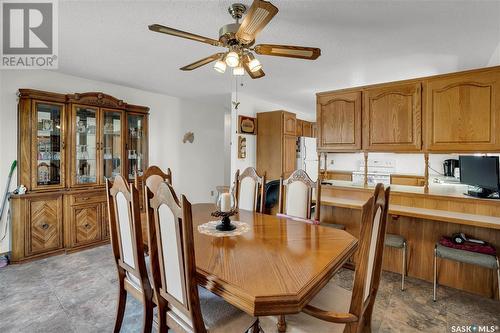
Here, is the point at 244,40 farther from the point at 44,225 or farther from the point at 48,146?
the point at 44,225

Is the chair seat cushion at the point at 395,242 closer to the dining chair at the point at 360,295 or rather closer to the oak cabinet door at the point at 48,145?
the dining chair at the point at 360,295

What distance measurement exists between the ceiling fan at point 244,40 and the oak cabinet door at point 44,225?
2.61 metres

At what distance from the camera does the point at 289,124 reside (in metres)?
4.82

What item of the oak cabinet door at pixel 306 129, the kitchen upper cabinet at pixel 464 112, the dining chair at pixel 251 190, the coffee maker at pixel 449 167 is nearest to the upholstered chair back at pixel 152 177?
the dining chair at pixel 251 190

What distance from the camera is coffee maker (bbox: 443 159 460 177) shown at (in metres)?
4.69

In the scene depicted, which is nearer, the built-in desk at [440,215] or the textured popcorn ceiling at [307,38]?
the textured popcorn ceiling at [307,38]

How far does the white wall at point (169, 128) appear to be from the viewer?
309cm

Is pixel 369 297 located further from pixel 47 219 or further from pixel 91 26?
pixel 47 219

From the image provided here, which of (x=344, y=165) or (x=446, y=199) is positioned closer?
(x=446, y=199)

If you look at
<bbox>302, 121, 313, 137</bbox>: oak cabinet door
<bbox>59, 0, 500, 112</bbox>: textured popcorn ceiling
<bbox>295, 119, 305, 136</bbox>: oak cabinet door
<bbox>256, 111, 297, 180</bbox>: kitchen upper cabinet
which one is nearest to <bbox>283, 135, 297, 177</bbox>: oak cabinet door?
<bbox>256, 111, 297, 180</bbox>: kitchen upper cabinet

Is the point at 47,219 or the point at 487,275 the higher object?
the point at 47,219

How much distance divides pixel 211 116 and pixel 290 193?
12.2ft

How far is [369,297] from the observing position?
1.31m

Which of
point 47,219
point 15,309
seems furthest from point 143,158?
point 15,309
